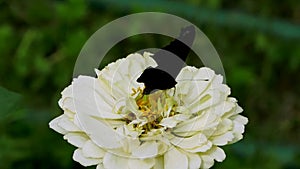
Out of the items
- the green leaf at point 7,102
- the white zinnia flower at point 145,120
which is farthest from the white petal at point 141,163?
the green leaf at point 7,102

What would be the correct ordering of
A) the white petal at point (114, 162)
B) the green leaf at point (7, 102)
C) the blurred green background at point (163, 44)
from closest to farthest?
the white petal at point (114, 162) → the green leaf at point (7, 102) → the blurred green background at point (163, 44)

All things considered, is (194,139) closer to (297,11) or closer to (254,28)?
(254,28)

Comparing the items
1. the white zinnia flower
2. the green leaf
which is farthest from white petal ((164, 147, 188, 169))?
the green leaf

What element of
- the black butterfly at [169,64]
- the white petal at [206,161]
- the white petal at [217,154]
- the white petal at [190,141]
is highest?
the black butterfly at [169,64]

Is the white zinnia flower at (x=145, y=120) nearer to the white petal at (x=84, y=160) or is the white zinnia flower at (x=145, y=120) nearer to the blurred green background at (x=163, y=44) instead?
the white petal at (x=84, y=160)

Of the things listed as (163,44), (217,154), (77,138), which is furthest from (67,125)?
(163,44)

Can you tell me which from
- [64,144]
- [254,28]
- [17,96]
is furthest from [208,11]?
[17,96]

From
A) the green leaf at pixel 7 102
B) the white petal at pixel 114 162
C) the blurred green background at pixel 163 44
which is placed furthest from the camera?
the blurred green background at pixel 163 44
